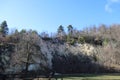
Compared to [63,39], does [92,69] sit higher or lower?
lower

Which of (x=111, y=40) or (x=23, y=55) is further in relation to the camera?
(x=111, y=40)

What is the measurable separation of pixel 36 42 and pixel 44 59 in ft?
13.2

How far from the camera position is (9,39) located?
A: 38.0 m

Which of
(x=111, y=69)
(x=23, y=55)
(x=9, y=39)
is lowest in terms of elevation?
(x=111, y=69)

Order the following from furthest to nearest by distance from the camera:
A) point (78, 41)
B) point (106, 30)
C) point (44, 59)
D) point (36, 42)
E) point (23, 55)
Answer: point (106, 30)
point (78, 41)
point (44, 59)
point (36, 42)
point (23, 55)

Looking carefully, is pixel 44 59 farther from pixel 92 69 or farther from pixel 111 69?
pixel 111 69

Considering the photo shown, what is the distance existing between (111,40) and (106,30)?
340 inches

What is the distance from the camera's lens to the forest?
34.4 m

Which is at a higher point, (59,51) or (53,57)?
(59,51)

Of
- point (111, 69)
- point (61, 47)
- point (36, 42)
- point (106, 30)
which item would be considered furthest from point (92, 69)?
point (106, 30)

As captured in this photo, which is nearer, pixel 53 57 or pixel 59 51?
pixel 53 57

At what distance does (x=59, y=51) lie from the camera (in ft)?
147

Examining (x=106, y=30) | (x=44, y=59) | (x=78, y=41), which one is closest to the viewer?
(x=44, y=59)

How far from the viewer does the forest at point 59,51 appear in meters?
34.4
